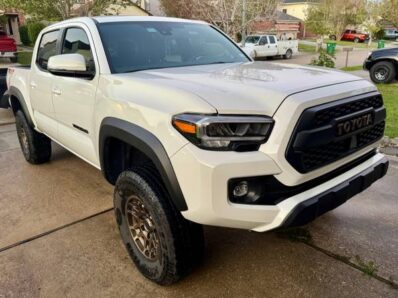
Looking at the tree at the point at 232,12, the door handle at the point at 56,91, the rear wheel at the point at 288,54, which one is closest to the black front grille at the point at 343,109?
the door handle at the point at 56,91

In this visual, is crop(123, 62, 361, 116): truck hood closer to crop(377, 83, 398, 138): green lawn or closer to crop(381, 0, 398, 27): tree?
crop(377, 83, 398, 138): green lawn

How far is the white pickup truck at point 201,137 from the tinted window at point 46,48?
0.88 metres

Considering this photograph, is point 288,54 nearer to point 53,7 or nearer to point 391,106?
point 53,7

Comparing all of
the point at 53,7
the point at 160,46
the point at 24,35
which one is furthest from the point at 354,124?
the point at 24,35

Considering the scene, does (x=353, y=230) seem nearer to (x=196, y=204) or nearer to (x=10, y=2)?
(x=196, y=204)

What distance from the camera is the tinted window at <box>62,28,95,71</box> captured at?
10.5 feet

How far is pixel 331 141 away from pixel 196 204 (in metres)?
0.89

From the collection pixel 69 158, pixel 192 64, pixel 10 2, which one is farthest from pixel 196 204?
pixel 10 2

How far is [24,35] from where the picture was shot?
3088 cm

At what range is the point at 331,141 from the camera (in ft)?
7.46

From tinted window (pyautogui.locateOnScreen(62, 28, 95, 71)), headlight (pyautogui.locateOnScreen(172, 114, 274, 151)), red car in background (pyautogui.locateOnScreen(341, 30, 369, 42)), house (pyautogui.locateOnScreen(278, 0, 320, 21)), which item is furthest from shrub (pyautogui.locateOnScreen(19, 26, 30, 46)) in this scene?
house (pyautogui.locateOnScreen(278, 0, 320, 21))

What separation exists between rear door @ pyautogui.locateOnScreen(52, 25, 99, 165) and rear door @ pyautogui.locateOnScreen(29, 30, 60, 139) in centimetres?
19

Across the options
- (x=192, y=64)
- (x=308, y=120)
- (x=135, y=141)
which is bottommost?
(x=135, y=141)

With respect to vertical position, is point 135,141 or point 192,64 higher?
point 192,64
